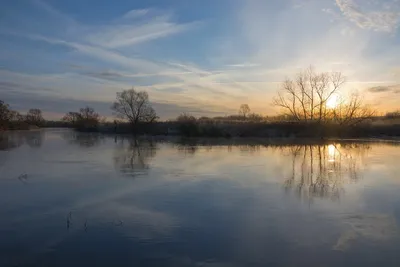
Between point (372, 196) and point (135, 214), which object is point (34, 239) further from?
point (372, 196)

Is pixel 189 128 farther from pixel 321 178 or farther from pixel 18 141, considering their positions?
pixel 321 178

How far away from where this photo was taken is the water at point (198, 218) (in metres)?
4.70

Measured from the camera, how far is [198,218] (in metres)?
6.46

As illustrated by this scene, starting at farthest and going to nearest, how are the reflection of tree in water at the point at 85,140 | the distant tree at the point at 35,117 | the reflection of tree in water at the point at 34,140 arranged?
the distant tree at the point at 35,117 → the reflection of tree in water at the point at 85,140 → the reflection of tree in water at the point at 34,140

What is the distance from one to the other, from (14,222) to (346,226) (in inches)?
207

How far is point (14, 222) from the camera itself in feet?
20.3

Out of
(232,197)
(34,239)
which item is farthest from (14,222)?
(232,197)

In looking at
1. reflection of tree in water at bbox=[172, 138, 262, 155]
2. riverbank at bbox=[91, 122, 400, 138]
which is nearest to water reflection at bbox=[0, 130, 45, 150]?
reflection of tree in water at bbox=[172, 138, 262, 155]

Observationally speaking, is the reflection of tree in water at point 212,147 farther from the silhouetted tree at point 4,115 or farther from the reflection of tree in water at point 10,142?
the silhouetted tree at point 4,115

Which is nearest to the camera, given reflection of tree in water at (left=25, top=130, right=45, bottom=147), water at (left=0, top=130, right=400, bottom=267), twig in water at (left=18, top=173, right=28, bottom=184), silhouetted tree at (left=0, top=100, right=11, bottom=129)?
water at (left=0, top=130, right=400, bottom=267)

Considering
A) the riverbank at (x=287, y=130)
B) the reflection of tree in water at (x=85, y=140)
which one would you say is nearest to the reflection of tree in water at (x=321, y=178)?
the reflection of tree in water at (x=85, y=140)

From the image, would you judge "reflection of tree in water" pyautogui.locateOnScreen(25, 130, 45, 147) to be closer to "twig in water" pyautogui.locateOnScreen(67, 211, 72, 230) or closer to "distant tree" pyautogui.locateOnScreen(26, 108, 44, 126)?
"twig in water" pyautogui.locateOnScreen(67, 211, 72, 230)

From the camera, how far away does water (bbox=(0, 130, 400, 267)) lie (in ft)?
15.4

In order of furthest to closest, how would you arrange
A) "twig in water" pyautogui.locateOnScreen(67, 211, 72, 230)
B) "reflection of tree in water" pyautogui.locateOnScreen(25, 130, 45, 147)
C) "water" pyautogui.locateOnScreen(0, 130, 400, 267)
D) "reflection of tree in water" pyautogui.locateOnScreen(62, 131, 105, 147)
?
"reflection of tree in water" pyautogui.locateOnScreen(62, 131, 105, 147)
"reflection of tree in water" pyautogui.locateOnScreen(25, 130, 45, 147)
"twig in water" pyautogui.locateOnScreen(67, 211, 72, 230)
"water" pyautogui.locateOnScreen(0, 130, 400, 267)
